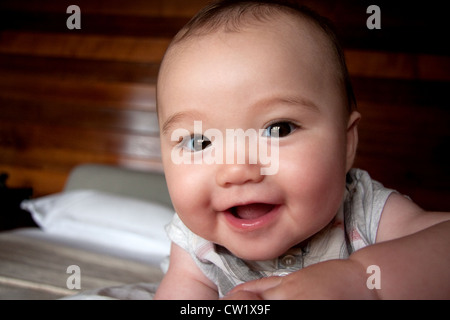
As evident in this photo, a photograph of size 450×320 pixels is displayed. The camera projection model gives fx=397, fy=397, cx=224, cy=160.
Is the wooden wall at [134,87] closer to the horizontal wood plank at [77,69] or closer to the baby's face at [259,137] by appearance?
the horizontal wood plank at [77,69]

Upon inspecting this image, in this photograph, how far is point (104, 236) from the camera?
80.8 inches

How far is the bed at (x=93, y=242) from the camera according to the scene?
1.15 meters

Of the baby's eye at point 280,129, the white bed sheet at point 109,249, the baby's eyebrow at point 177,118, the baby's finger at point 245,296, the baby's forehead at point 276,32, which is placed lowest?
the baby's finger at point 245,296

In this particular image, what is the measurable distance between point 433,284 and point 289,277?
19cm

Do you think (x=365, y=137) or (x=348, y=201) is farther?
(x=365, y=137)

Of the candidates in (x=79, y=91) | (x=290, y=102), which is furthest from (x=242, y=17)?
(x=79, y=91)

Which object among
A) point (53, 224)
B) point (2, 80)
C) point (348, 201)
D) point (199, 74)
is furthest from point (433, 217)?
point (2, 80)

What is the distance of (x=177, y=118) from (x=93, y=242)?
1.56 meters

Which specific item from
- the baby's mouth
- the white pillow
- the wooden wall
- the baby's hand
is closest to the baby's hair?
the baby's mouth

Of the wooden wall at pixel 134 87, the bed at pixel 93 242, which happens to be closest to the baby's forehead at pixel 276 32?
the bed at pixel 93 242

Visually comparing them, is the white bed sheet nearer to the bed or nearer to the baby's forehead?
the bed

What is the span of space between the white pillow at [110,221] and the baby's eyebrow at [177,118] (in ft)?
4.14
